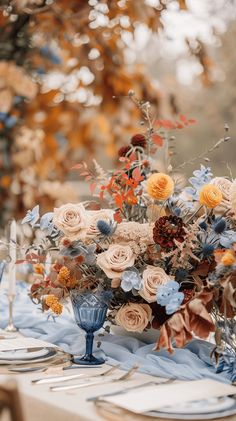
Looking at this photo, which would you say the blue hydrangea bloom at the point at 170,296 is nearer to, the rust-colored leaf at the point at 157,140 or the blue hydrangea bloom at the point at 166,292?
the blue hydrangea bloom at the point at 166,292

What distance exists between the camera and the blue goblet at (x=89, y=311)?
49.0 inches

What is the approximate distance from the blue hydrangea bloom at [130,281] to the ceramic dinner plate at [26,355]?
199 millimetres

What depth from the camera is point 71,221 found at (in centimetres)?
127

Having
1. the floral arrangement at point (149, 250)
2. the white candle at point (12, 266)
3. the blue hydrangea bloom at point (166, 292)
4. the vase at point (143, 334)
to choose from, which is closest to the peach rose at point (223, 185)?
the floral arrangement at point (149, 250)

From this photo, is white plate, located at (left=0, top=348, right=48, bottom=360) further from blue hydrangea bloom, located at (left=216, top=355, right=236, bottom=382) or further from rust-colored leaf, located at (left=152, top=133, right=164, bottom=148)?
rust-colored leaf, located at (left=152, top=133, right=164, bottom=148)

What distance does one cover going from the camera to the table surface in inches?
37.8

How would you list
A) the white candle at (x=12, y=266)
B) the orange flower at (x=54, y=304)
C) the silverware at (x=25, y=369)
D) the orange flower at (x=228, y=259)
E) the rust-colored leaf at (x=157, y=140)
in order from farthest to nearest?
1. the white candle at (x=12, y=266)
2. the rust-colored leaf at (x=157, y=140)
3. the orange flower at (x=54, y=304)
4. the silverware at (x=25, y=369)
5. the orange flower at (x=228, y=259)

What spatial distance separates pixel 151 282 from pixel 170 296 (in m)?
0.08

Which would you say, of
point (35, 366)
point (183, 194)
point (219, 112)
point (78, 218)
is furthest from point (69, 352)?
point (219, 112)

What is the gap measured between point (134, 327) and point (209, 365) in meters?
0.15

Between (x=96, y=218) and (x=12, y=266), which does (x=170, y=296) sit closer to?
(x=96, y=218)

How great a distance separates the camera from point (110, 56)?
283cm

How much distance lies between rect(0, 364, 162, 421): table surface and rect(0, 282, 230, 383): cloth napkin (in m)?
0.09

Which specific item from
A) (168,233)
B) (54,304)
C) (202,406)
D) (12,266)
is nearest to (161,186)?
(168,233)
